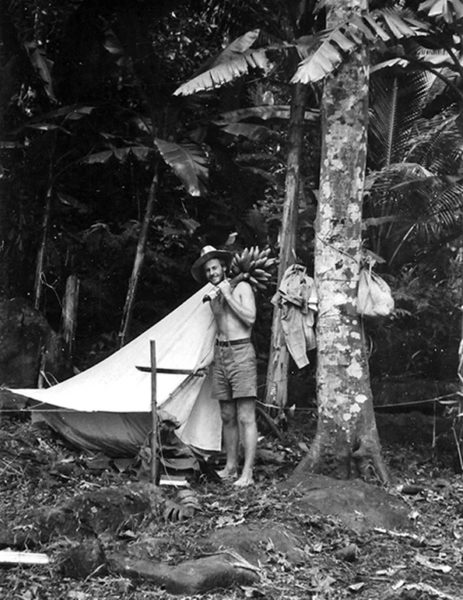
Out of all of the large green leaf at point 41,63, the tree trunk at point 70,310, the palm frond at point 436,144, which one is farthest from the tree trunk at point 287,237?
the large green leaf at point 41,63

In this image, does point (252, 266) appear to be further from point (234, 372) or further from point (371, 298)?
point (371, 298)

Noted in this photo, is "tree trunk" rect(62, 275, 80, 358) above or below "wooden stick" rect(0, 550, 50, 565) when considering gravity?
above

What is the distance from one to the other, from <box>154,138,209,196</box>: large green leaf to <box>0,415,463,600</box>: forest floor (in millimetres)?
2442

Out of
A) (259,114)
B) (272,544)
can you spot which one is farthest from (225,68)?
(272,544)

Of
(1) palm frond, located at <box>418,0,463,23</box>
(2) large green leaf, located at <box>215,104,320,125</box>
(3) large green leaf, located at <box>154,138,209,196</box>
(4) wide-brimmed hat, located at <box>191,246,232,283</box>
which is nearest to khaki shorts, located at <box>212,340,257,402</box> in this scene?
(4) wide-brimmed hat, located at <box>191,246,232,283</box>

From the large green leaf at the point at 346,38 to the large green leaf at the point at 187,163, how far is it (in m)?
2.21

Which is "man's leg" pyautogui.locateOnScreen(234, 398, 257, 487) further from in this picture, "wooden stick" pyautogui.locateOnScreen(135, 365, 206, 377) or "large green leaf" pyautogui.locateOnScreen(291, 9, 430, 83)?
"large green leaf" pyautogui.locateOnScreen(291, 9, 430, 83)

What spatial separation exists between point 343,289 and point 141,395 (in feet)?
5.92

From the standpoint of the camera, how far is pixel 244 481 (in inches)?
242

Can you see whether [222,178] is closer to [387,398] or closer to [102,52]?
[102,52]

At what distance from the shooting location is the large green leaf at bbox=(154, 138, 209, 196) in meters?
7.96

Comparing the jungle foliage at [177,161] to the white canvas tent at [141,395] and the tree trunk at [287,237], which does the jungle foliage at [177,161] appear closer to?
the tree trunk at [287,237]

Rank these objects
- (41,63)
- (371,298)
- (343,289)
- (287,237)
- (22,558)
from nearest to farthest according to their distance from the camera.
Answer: (22,558) < (343,289) < (371,298) < (287,237) < (41,63)

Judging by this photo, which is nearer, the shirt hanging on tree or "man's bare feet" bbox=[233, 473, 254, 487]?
"man's bare feet" bbox=[233, 473, 254, 487]
